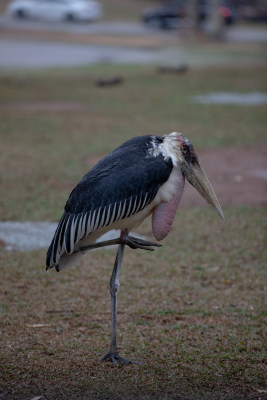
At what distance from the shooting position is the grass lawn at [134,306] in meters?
3.65

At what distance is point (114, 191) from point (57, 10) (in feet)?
119

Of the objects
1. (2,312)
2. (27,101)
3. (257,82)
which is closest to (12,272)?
(2,312)

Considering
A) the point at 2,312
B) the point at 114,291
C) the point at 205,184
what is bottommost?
the point at 2,312

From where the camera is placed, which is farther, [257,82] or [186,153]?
[257,82]

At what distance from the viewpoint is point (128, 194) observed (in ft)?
12.3

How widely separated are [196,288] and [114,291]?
129 cm

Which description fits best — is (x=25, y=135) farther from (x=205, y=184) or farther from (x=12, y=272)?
Result: (x=205, y=184)

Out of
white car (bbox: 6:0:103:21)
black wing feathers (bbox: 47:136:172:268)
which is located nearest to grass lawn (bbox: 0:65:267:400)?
black wing feathers (bbox: 47:136:172:268)

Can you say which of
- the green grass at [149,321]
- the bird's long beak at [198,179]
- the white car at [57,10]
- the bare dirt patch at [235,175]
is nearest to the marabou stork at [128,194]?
the bird's long beak at [198,179]

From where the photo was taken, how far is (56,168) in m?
8.52

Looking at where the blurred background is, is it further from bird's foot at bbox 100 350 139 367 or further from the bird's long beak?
the bird's long beak

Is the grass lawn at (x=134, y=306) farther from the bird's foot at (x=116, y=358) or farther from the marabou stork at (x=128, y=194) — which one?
the marabou stork at (x=128, y=194)

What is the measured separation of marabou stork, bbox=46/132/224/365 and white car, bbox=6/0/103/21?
118ft

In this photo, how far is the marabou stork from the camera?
148 inches
